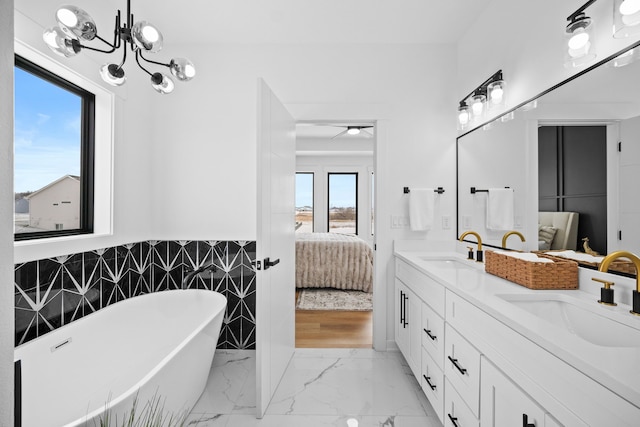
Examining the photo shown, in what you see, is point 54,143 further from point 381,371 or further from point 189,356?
point 381,371

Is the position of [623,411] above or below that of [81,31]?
below

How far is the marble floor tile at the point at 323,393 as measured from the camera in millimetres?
1858

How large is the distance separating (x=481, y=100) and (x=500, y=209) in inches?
32.9

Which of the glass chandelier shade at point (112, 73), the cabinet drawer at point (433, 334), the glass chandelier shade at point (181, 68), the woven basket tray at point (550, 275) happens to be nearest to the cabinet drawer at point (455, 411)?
the cabinet drawer at point (433, 334)

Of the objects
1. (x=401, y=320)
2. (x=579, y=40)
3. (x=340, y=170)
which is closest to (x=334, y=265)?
(x=401, y=320)

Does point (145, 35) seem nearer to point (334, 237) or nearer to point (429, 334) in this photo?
point (429, 334)

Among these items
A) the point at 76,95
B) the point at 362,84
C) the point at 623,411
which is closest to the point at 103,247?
the point at 76,95

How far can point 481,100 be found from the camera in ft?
7.64

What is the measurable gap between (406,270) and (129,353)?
6.53ft

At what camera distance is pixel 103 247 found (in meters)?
2.22

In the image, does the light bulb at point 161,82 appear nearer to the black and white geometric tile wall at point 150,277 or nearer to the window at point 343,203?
the black and white geometric tile wall at point 150,277

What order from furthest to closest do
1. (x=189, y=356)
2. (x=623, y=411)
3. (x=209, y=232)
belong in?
(x=209, y=232)
(x=189, y=356)
(x=623, y=411)

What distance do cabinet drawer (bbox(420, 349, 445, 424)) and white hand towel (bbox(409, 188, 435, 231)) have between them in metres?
1.06

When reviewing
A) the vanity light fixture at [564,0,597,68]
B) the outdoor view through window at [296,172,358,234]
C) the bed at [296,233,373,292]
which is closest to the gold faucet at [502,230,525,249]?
the vanity light fixture at [564,0,597,68]
